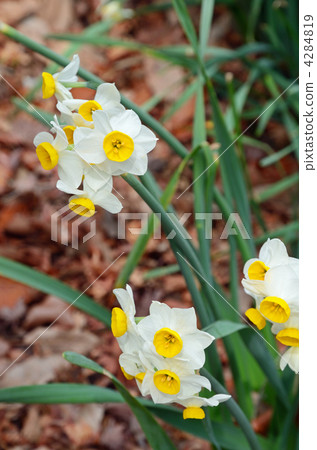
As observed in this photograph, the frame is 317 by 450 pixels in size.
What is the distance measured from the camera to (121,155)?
0.49 m

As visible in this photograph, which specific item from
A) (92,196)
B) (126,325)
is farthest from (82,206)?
(126,325)

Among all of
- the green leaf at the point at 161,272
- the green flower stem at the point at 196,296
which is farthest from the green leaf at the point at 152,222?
the green leaf at the point at 161,272

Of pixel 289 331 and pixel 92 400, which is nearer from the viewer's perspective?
pixel 289 331

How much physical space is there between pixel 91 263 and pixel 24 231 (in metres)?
0.31

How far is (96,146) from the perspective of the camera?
0.49 meters

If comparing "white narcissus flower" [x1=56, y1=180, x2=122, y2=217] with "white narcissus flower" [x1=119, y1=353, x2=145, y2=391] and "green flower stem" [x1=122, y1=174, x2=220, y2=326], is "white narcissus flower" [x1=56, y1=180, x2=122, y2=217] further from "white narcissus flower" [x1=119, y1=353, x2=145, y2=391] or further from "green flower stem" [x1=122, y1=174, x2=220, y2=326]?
"white narcissus flower" [x1=119, y1=353, x2=145, y2=391]

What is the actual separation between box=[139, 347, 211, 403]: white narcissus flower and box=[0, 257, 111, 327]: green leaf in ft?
0.92

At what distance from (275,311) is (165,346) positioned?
0.11 metres

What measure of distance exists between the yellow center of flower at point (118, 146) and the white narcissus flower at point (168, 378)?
182mm

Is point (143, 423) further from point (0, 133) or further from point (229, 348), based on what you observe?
point (0, 133)

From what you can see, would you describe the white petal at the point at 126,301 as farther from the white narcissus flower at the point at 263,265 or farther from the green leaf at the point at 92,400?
the green leaf at the point at 92,400

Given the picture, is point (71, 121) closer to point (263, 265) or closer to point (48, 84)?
point (48, 84)

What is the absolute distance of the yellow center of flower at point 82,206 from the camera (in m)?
0.52
